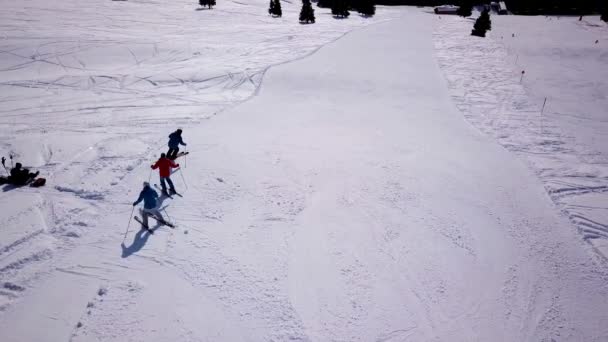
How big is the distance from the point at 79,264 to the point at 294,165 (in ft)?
20.2

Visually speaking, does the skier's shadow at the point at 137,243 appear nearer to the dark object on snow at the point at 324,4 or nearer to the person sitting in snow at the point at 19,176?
the person sitting in snow at the point at 19,176

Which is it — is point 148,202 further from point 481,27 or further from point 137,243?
point 481,27

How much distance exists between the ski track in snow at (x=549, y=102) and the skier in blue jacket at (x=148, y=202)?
10.5m

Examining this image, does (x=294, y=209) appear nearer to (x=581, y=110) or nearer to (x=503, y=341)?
(x=503, y=341)

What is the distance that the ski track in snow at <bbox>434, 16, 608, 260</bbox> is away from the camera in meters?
9.97

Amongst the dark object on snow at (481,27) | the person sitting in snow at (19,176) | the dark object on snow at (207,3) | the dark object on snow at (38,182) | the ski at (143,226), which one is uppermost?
the dark object on snow at (207,3)

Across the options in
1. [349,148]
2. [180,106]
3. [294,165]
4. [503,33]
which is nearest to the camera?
[294,165]

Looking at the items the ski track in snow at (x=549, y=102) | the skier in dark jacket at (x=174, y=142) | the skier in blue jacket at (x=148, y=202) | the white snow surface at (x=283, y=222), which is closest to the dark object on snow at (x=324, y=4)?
the ski track in snow at (x=549, y=102)

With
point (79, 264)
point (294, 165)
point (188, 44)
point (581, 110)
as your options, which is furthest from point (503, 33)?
point (79, 264)

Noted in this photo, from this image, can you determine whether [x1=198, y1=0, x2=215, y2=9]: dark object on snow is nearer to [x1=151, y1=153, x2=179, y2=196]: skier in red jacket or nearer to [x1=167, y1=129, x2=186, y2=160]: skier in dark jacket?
[x1=167, y1=129, x2=186, y2=160]: skier in dark jacket

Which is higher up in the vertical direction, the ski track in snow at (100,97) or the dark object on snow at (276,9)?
the dark object on snow at (276,9)

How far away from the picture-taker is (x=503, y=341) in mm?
5891

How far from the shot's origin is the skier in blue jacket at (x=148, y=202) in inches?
294

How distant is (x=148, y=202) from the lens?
7.58 m
